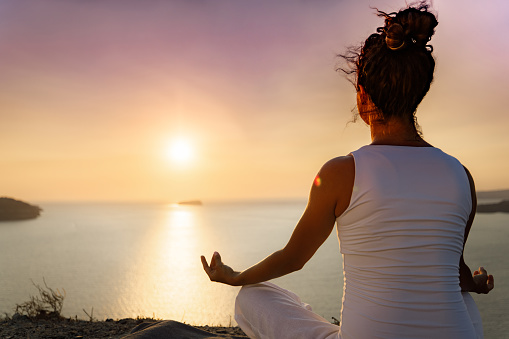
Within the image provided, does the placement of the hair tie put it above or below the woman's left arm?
above

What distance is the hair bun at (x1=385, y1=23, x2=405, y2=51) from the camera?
1633 mm

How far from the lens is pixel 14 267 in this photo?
5538 cm

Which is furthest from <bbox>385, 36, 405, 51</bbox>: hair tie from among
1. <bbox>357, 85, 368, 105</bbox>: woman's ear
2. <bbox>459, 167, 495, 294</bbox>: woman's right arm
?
<bbox>459, 167, 495, 294</bbox>: woman's right arm

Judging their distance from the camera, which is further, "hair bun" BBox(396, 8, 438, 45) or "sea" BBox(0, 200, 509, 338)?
"sea" BBox(0, 200, 509, 338)

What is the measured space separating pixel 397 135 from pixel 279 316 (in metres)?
1.16

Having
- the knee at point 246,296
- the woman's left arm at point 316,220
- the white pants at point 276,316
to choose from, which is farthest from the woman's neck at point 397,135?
the knee at point 246,296

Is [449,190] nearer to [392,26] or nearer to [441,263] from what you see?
[441,263]

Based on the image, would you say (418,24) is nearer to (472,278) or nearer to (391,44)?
(391,44)

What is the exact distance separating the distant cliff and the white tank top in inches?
4142

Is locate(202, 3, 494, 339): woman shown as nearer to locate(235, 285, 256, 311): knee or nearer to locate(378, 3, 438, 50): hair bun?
locate(378, 3, 438, 50): hair bun

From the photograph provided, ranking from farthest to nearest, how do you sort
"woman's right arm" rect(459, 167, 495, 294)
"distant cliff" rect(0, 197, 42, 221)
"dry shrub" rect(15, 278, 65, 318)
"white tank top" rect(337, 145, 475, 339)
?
"distant cliff" rect(0, 197, 42, 221) < "dry shrub" rect(15, 278, 65, 318) < "woman's right arm" rect(459, 167, 495, 294) < "white tank top" rect(337, 145, 475, 339)

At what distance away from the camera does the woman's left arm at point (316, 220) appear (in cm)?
157

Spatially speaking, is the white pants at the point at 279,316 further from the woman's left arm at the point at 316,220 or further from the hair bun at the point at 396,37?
the hair bun at the point at 396,37

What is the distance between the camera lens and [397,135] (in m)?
1.73
